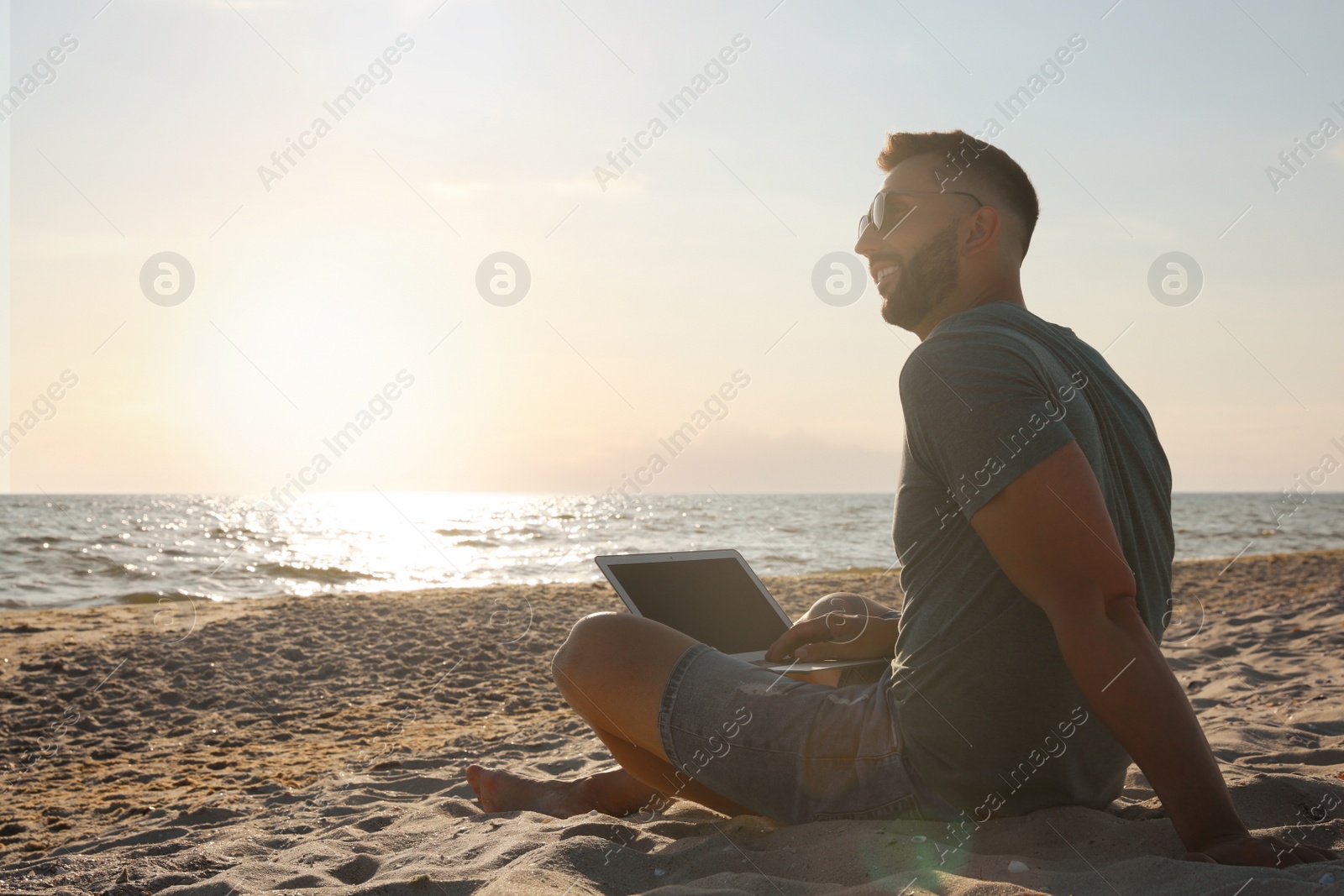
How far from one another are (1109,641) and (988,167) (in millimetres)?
1201

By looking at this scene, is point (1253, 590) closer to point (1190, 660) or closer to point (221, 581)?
point (1190, 660)

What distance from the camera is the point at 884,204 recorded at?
7.17 ft

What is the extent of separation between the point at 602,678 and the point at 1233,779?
1760 mm

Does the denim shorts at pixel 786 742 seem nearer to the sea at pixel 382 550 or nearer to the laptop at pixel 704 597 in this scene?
the laptop at pixel 704 597

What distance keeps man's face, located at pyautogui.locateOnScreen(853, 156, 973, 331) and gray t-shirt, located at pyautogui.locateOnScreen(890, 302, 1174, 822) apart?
264 millimetres

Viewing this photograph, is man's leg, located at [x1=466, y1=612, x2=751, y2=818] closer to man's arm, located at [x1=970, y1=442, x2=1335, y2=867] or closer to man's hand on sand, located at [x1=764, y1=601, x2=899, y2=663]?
man's hand on sand, located at [x1=764, y1=601, x2=899, y2=663]

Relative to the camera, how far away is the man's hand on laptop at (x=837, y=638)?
88.1 inches

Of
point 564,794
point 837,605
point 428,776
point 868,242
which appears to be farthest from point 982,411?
point 428,776

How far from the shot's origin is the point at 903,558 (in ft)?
6.13

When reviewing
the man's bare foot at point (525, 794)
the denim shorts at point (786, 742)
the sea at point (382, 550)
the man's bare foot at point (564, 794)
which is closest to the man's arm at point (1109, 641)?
the denim shorts at point (786, 742)

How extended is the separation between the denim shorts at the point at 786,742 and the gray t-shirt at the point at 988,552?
83 millimetres

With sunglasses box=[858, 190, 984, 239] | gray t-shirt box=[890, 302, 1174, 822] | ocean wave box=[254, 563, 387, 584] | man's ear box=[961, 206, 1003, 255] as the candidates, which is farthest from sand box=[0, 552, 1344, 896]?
ocean wave box=[254, 563, 387, 584]

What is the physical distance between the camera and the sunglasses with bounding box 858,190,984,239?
2.10 meters

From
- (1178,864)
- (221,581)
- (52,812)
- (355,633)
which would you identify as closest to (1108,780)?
(1178,864)
